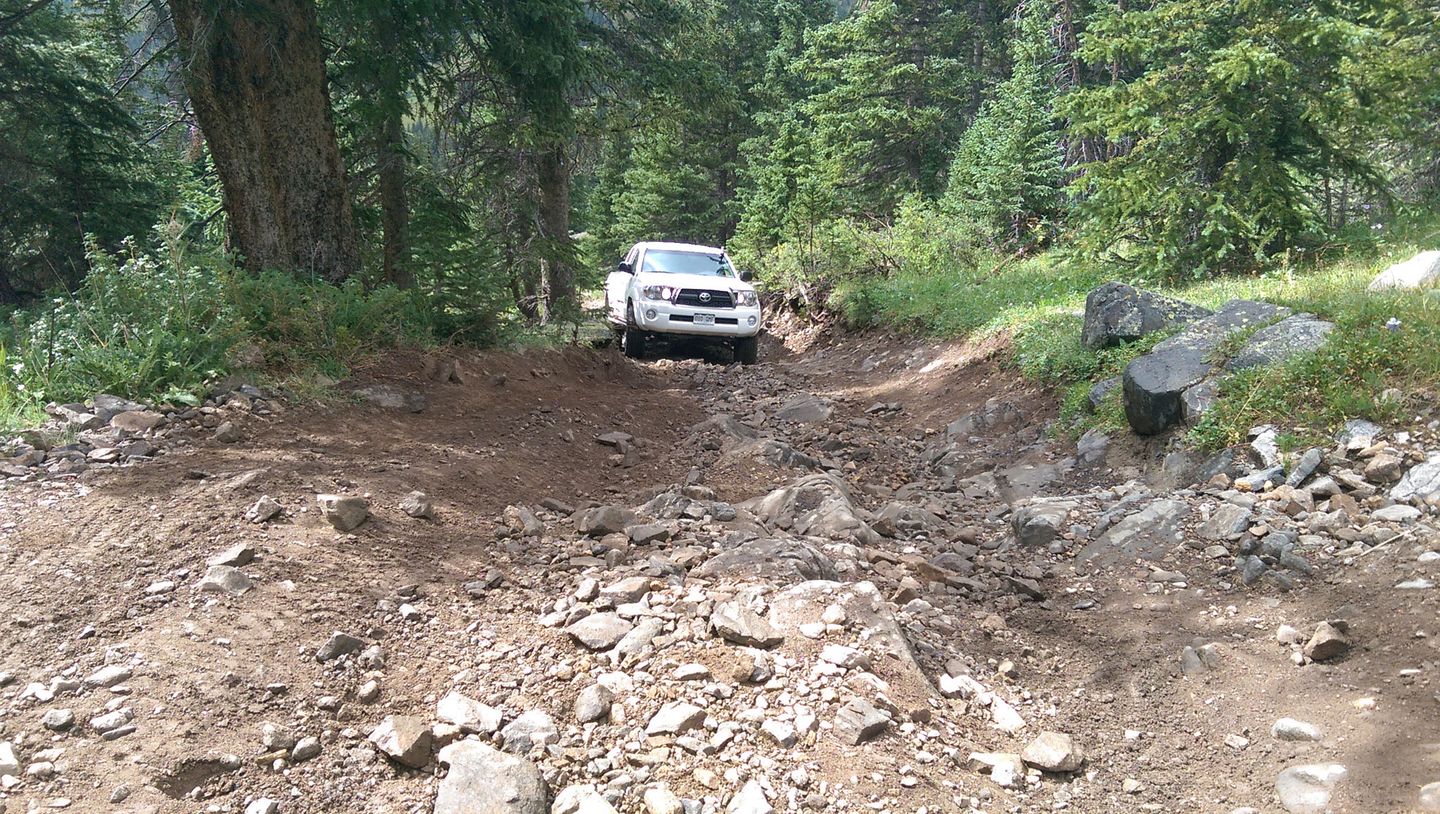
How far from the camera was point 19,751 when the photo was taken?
2768 mm

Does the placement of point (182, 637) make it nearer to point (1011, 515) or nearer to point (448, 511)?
point (448, 511)

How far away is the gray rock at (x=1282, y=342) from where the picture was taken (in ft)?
20.0

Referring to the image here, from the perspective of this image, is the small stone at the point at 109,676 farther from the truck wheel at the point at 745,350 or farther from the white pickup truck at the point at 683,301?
the truck wheel at the point at 745,350

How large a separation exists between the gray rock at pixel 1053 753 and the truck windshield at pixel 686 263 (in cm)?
1136

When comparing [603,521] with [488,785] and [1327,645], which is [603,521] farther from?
[1327,645]

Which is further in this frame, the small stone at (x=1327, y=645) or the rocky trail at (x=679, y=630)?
the small stone at (x=1327, y=645)

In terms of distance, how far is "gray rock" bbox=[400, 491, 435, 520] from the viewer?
498cm

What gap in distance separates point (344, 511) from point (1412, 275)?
27.6 feet

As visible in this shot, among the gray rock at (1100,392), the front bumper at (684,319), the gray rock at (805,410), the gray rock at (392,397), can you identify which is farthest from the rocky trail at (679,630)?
the front bumper at (684,319)

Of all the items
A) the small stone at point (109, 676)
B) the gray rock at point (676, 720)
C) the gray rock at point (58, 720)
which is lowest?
the gray rock at point (676, 720)

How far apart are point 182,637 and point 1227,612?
4855 millimetres

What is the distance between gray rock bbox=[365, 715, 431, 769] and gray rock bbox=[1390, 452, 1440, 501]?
520 cm

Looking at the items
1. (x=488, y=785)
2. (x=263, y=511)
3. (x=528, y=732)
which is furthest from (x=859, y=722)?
(x=263, y=511)

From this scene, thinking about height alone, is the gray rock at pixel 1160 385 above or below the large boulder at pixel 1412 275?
below
